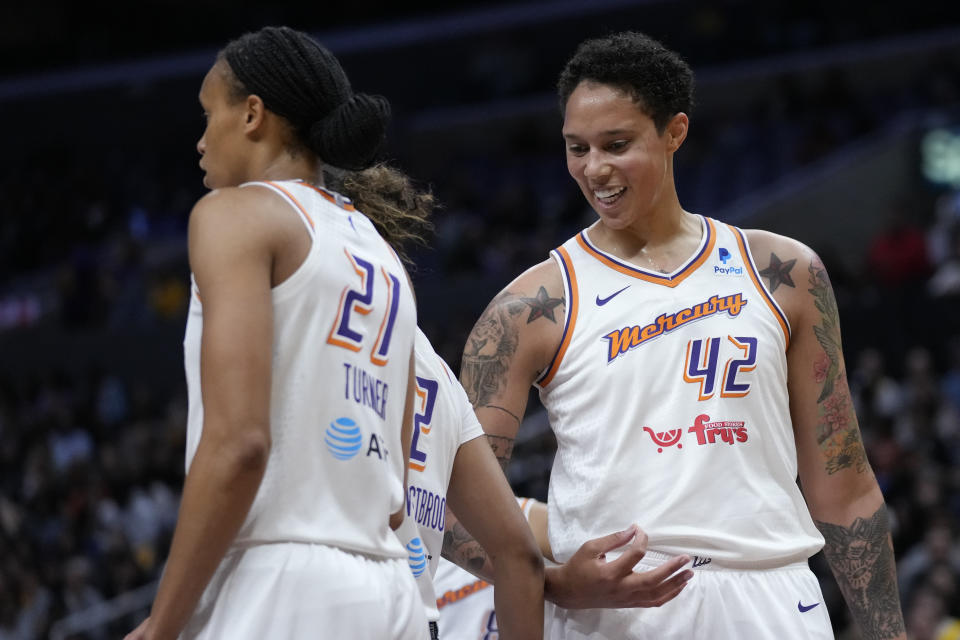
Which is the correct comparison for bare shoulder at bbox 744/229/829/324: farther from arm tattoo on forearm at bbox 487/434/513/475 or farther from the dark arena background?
the dark arena background

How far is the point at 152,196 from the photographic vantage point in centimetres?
2055

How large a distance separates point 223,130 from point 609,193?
4.29ft

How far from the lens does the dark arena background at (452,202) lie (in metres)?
11.2

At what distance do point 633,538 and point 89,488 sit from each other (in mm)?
11253

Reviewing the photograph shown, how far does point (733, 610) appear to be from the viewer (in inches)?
130

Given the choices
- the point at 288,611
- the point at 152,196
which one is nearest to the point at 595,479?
the point at 288,611

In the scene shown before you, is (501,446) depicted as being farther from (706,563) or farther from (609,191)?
(609,191)

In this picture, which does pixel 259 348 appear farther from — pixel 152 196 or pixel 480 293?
pixel 152 196

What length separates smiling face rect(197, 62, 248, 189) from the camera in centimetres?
258

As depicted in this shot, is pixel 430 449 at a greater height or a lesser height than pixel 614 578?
greater

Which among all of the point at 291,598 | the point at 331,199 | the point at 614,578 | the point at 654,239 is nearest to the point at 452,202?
the point at 654,239

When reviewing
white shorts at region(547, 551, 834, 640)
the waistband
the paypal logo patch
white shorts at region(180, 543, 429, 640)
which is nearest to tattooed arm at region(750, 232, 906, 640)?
white shorts at region(547, 551, 834, 640)

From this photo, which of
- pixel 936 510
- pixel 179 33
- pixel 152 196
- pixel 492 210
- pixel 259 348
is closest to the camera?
pixel 259 348

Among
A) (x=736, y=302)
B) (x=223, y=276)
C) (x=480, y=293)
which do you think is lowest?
(x=480, y=293)
